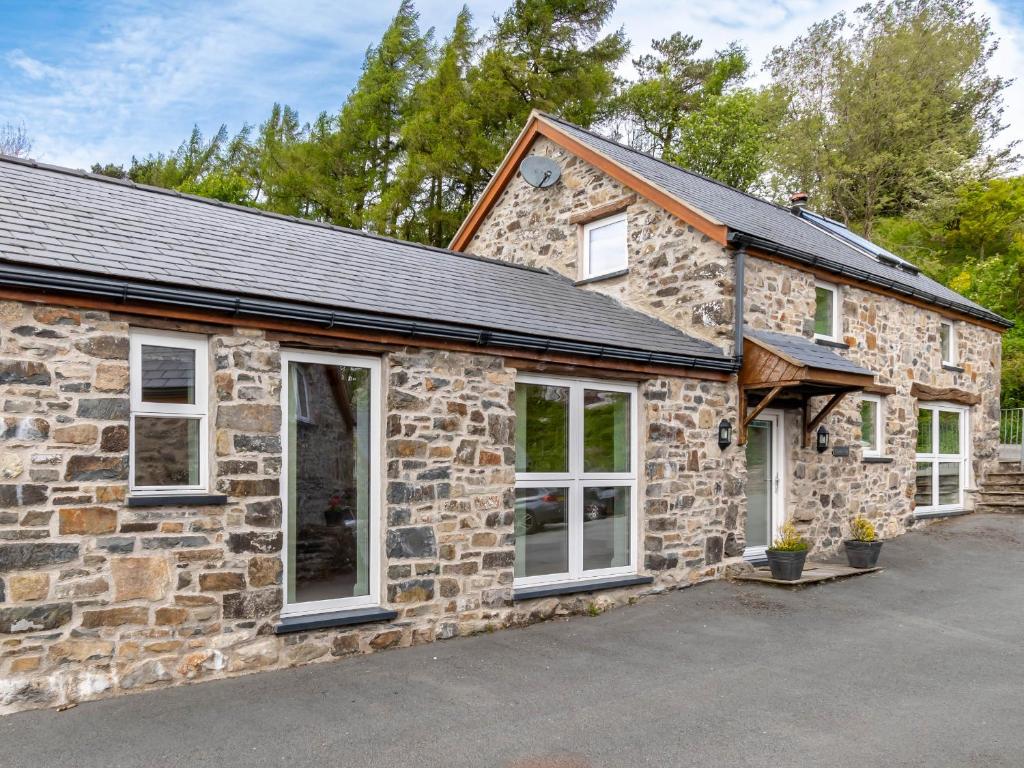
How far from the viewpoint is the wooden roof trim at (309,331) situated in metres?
5.53

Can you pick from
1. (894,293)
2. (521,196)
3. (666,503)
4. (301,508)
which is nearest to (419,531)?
(301,508)

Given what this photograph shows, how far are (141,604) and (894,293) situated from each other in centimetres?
1206

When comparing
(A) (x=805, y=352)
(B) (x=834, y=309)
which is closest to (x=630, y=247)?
(A) (x=805, y=352)

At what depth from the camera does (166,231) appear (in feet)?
23.7

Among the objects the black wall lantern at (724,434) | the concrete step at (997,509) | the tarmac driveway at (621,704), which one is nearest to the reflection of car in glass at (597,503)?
the tarmac driveway at (621,704)

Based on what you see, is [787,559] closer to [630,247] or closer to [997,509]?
[630,247]

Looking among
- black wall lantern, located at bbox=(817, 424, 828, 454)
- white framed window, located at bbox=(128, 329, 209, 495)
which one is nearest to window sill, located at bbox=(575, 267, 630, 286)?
black wall lantern, located at bbox=(817, 424, 828, 454)

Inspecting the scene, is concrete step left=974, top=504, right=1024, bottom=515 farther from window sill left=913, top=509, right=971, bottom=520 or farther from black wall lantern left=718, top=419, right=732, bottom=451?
black wall lantern left=718, top=419, right=732, bottom=451

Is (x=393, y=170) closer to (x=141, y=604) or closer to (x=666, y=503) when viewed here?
(x=666, y=503)

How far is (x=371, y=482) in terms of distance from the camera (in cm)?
704

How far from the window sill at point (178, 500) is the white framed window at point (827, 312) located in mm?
8890

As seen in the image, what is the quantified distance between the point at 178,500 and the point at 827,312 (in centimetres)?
961

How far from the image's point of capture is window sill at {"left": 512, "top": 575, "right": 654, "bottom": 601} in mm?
7824

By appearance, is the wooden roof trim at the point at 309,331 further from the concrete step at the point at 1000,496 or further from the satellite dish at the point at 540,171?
the concrete step at the point at 1000,496
